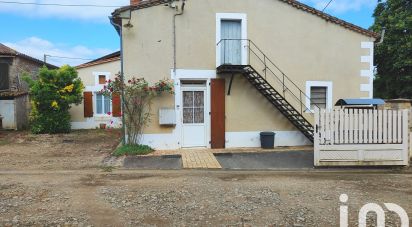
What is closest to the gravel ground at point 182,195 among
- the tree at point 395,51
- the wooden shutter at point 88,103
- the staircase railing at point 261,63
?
the staircase railing at point 261,63

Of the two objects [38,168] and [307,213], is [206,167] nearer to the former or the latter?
[307,213]

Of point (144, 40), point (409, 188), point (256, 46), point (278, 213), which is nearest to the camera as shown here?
point (278, 213)

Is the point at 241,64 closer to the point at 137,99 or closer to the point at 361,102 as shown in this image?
the point at 137,99

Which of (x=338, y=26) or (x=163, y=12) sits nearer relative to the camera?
(x=163, y=12)

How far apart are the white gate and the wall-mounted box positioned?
474 centimetres

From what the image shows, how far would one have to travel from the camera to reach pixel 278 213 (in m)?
5.27

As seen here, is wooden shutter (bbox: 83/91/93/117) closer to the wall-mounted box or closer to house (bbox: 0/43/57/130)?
house (bbox: 0/43/57/130)

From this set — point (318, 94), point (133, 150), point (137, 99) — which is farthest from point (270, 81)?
point (133, 150)

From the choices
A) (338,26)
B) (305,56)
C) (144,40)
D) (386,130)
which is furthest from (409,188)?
(144,40)

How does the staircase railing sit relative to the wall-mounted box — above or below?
above

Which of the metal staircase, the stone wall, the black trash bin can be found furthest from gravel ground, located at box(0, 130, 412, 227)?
the stone wall

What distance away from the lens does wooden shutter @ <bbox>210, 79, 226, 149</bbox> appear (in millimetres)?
11711

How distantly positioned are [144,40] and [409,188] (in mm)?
8565

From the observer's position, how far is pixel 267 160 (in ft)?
32.4
